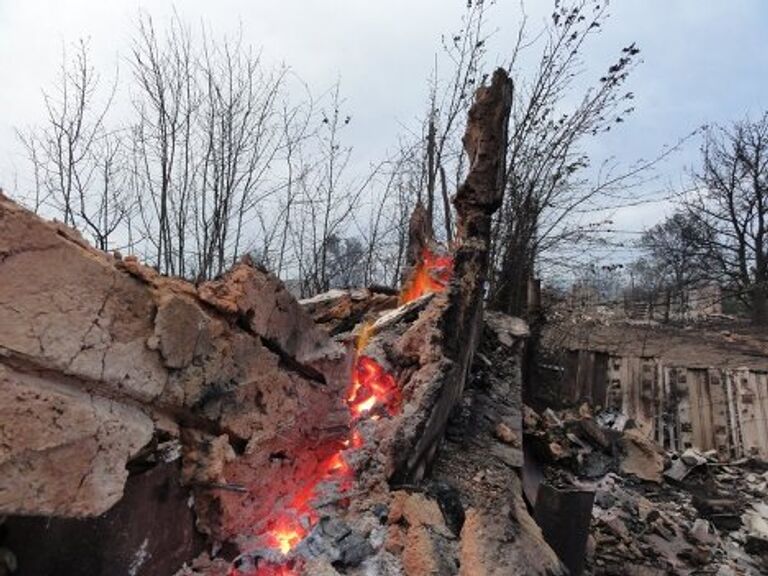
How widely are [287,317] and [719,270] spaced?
71.3ft

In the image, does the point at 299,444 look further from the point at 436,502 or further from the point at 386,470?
the point at 436,502

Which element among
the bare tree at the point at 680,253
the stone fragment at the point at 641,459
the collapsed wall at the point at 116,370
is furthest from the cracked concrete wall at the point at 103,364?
the bare tree at the point at 680,253

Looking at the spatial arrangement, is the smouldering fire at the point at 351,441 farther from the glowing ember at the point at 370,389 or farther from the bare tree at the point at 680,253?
the bare tree at the point at 680,253

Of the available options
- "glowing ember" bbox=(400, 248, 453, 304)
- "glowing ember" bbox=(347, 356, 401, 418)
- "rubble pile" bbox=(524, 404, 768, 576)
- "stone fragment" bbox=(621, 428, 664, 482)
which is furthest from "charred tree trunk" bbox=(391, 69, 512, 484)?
"stone fragment" bbox=(621, 428, 664, 482)

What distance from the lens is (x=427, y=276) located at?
5227 mm

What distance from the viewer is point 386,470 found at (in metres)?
2.99

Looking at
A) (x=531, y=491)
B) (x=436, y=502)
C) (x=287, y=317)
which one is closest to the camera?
(x=436, y=502)

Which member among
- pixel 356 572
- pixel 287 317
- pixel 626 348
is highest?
pixel 626 348

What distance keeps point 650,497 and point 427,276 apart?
3.40 m

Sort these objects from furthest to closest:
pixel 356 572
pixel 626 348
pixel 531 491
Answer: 1. pixel 626 348
2. pixel 531 491
3. pixel 356 572

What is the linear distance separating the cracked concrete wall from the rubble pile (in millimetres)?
2323

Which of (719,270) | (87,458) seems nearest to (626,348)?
(719,270)

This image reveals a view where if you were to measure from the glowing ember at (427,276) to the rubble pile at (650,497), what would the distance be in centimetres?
157

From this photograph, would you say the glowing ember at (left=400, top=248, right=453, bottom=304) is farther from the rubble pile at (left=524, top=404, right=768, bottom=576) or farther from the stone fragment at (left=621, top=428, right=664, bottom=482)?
the stone fragment at (left=621, top=428, right=664, bottom=482)
